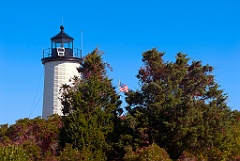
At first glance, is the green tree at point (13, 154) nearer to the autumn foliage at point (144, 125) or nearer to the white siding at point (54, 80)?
the autumn foliage at point (144, 125)

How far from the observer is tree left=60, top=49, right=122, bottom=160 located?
62.4 feet

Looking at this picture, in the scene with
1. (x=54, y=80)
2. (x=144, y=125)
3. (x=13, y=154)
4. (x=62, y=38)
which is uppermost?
(x=62, y=38)

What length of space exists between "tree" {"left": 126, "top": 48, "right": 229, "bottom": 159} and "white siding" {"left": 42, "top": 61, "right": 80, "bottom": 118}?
8.75 meters

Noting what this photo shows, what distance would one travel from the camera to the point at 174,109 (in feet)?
63.0

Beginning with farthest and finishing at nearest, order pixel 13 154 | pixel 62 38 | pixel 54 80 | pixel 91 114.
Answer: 1. pixel 62 38
2. pixel 54 80
3. pixel 91 114
4. pixel 13 154

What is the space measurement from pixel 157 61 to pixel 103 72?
2846 millimetres

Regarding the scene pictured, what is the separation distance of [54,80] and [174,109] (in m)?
11.4

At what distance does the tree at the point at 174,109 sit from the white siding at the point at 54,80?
8.75 metres

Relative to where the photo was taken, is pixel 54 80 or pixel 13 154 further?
pixel 54 80

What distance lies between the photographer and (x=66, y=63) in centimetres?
2927

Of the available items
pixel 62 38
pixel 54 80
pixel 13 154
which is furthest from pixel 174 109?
pixel 62 38

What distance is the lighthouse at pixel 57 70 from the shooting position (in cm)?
2839

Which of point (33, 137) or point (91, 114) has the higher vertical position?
point (91, 114)

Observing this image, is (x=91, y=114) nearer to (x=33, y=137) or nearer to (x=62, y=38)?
(x=33, y=137)
